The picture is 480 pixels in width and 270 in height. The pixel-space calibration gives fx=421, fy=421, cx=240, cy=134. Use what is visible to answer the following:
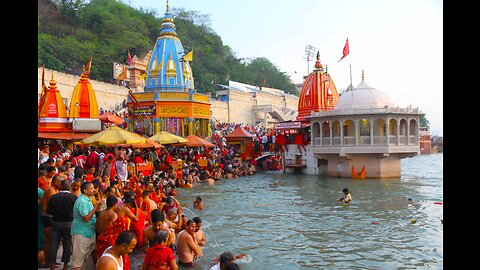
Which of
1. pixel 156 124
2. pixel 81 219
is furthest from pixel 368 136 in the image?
pixel 81 219

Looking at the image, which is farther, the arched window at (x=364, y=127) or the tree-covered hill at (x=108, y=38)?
the tree-covered hill at (x=108, y=38)

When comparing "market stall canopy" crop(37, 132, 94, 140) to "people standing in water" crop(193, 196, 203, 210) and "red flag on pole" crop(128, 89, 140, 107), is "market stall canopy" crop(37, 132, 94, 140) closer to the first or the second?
"people standing in water" crop(193, 196, 203, 210)

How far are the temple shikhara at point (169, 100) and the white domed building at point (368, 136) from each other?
325 inches

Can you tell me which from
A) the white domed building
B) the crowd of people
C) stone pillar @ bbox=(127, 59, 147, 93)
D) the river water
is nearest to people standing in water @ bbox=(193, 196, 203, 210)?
the river water

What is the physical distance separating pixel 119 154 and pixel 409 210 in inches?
382

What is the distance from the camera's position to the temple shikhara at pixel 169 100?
2750 cm

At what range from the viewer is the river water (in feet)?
28.4

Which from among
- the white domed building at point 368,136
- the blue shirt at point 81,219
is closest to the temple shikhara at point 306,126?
the white domed building at point 368,136

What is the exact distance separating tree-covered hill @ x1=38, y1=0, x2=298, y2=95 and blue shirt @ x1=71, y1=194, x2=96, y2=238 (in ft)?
104

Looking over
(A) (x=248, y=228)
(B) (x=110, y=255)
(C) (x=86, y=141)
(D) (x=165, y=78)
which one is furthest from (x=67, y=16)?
(B) (x=110, y=255)

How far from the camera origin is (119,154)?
1305 centimetres

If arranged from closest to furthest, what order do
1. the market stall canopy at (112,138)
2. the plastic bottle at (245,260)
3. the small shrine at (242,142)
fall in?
1. the plastic bottle at (245,260)
2. the market stall canopy at (112,138)
3. the small shrine at (242,142)

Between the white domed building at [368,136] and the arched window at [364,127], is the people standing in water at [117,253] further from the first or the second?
the arched window at [364,127]
